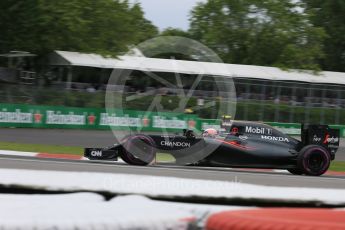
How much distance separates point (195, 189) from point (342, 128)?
2520 centimetres

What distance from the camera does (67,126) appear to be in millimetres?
23812

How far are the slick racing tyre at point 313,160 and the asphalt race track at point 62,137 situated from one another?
8.86 metres

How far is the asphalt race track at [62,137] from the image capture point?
20406 mm

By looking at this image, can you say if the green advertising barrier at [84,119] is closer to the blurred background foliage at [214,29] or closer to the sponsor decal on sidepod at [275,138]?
the blurred background foliage at [214,29]

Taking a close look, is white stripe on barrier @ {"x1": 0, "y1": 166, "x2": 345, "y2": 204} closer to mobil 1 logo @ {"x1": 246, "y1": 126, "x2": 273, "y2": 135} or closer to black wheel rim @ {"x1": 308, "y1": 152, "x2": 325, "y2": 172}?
mobil 1 logo @ {"x1": 246, "y1": 126, "x2": 273, "y2": 135}

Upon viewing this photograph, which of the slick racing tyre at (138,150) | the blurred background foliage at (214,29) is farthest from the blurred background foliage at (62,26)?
the slick racing tyre at (138,150)

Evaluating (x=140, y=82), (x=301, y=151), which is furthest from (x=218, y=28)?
(x=301, y=151)

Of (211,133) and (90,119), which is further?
(90,119)

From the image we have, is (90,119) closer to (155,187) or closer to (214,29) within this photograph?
(214,29)

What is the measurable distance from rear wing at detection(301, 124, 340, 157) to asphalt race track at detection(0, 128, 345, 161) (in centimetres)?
837

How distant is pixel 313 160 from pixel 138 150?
155 inches

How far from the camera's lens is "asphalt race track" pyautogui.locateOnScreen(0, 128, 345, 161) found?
803 inches

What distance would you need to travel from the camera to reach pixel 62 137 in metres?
21.8

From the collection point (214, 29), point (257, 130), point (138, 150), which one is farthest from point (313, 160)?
point (214, 29)
